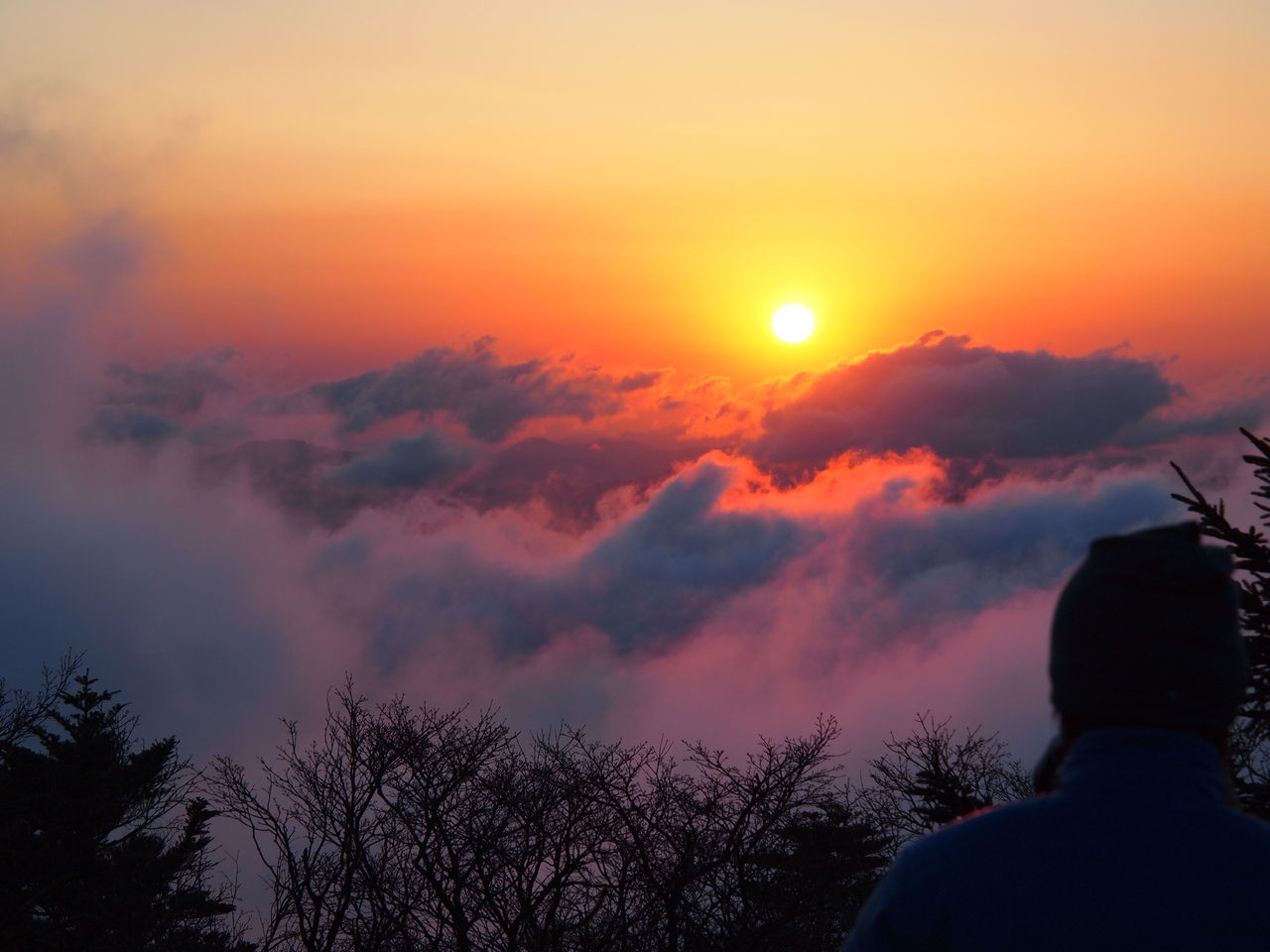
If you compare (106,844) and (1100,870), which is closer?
(1100,870)

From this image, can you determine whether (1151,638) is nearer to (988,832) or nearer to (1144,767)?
(1144,767)

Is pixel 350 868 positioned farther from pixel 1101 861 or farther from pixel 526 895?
pixel 1101 861

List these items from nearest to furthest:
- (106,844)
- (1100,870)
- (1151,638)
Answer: (1100,870)
(1151,638)
(106,844)

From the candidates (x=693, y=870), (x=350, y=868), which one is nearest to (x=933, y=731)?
(x=693, y=870)

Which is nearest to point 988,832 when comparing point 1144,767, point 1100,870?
point 1100,870

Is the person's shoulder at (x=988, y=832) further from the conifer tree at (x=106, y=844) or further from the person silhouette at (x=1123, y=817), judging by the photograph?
the conifer tree at (x=106, y=844)

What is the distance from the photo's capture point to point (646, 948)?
22.1 metres

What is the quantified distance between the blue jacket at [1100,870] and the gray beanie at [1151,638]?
65 millimetres

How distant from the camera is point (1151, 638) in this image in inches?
70.1

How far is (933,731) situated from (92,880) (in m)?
24.2

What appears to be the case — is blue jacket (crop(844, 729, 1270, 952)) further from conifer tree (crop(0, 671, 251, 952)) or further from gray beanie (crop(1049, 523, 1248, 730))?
conifer tree (crop(0, 671, 251, 952))

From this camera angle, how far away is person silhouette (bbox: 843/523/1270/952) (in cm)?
158

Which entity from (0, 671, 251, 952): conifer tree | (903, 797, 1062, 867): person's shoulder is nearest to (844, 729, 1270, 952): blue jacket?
(903, 797, 1062, 867): person's shoulder

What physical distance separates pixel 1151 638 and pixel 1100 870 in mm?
397
